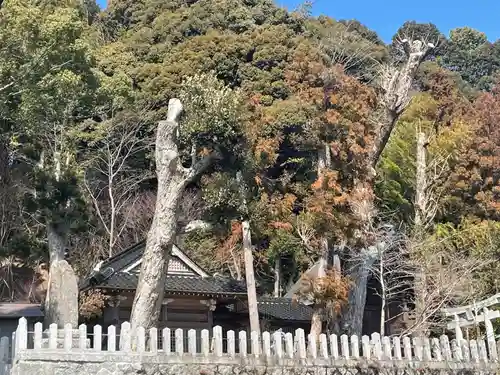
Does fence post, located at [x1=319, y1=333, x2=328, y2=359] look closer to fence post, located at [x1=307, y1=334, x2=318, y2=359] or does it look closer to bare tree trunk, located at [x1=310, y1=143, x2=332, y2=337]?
fence post, located at [x1=307, y1=334, x2=318, y2=359]

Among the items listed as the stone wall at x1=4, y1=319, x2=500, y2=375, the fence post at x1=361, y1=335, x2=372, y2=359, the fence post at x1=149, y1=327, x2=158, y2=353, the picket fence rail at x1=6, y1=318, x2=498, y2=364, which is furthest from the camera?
the fence post at x1=361, y1=335, x2=372, y2=359

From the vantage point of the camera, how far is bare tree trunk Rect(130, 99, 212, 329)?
11.8m

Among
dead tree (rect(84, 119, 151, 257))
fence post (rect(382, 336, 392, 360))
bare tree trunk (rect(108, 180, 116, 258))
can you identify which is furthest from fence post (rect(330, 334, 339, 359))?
dead tree (rect(84, 119, 151, 257))

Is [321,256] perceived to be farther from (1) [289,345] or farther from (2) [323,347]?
(1) [289,345]

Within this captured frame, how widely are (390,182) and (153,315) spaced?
15.3 metres

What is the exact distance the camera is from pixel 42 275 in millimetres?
22500

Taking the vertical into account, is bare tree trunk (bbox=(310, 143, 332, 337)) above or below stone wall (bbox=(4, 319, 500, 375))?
above

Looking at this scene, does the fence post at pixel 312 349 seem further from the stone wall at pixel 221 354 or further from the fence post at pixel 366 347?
the fence post at pixel 366 347

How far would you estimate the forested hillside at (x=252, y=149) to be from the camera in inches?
617

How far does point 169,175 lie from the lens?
479 inches

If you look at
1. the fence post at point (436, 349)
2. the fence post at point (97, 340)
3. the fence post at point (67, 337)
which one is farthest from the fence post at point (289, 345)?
the fence post at point (436, 349)

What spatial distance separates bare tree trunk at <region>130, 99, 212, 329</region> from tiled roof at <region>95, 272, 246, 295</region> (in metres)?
4.42

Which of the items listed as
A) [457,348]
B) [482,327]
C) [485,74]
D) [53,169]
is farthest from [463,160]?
[485,74]

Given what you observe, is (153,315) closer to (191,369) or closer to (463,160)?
(191,369)
